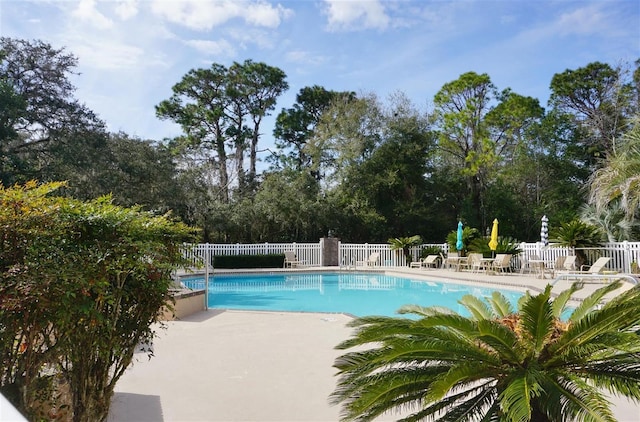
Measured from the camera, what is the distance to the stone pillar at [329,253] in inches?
826

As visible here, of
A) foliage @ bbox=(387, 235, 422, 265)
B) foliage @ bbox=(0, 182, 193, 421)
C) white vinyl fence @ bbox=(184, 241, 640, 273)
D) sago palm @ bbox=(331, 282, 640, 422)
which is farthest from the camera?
foliage @ bbox=(387, 235, 422, 265)

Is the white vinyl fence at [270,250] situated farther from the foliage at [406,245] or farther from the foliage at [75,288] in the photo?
the foliage at [75,288]

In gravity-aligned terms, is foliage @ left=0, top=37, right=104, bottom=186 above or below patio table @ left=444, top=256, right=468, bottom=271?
above

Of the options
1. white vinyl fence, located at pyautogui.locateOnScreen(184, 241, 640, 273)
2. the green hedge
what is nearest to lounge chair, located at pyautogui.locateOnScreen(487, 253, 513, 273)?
white vinyl fence, located at pyautogui.locateOnScreen(184, 241, 640, 273)

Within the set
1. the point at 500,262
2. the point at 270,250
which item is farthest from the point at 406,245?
the point at 270,250

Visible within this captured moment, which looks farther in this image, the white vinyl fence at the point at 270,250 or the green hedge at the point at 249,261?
the white vinyl fence at the point at 270,250

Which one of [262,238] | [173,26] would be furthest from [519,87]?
[173,26]

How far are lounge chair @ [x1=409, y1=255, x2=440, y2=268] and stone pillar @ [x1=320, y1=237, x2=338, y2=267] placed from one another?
3573mm

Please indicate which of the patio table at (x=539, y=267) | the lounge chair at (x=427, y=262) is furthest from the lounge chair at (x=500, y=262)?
the lounge chair at (x=427, y=262)

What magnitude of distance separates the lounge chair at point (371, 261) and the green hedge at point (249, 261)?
3586 mm

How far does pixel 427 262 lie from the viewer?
18391 mm

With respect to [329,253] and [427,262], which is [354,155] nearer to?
[329,253]

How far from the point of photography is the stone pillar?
68.8 ft

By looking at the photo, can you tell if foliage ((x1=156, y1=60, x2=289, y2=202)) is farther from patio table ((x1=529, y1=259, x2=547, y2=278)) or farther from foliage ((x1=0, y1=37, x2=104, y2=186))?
patio table ((x1=529, y1=259, x2=547, y2=278))
